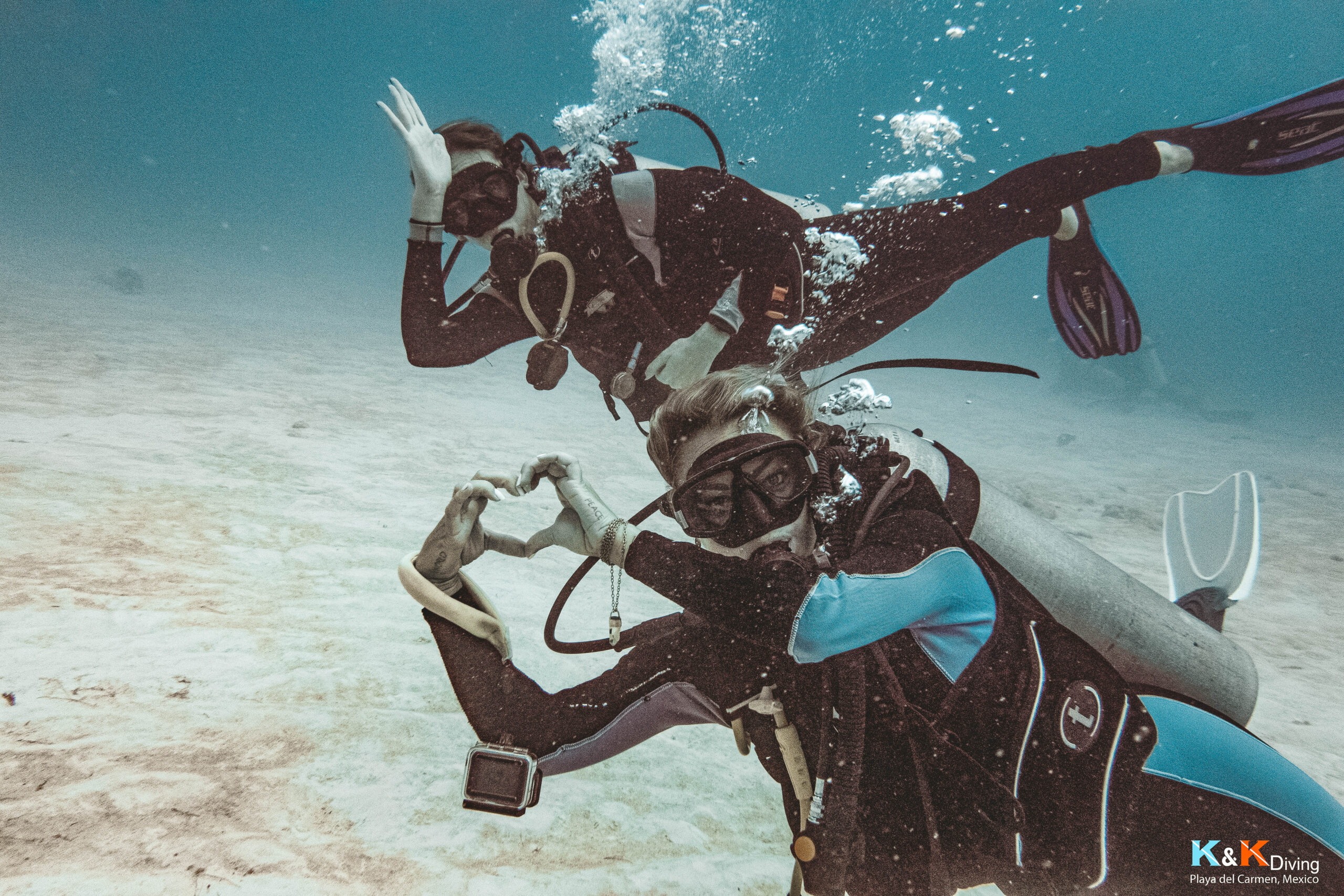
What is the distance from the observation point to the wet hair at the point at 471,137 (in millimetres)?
3221

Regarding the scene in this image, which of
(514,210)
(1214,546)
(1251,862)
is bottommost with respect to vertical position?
(1251,862)

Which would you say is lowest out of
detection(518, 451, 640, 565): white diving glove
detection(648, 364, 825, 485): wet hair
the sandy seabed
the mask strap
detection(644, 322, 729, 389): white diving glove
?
the sandy seabed

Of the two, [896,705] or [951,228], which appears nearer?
[896,705]

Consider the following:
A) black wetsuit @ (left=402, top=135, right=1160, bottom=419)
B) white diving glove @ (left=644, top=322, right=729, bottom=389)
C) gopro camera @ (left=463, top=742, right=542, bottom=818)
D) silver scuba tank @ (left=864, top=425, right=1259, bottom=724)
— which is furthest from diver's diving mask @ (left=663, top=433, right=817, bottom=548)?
black wetsuit @ (left=402, top=135, right=1160, bottom=419)

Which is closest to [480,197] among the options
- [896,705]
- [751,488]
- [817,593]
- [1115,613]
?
[751,488]

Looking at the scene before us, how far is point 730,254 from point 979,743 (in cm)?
274

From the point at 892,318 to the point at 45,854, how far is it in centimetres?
471

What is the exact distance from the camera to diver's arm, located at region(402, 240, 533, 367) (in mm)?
3197

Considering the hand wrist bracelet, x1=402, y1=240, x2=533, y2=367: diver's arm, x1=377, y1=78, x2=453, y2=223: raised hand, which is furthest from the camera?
x1=402, y1=240, x2=533, y2=367: diver's arm

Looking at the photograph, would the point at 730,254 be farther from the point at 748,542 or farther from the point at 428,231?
the point at 748,542

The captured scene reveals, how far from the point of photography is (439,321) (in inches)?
137

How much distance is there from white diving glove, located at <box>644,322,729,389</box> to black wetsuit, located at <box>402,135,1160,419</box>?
89mm

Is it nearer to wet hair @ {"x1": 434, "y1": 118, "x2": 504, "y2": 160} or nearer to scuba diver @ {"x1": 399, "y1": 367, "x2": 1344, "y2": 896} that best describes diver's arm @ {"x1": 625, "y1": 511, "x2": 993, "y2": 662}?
scuba diver @ {"x1": 399, "y1": 367, "x2": 1344, "y2": 896}

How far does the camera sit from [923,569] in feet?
5.06
